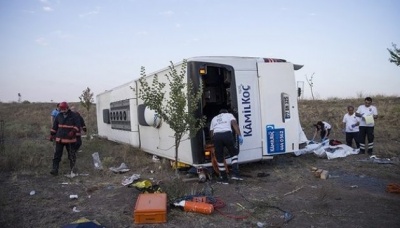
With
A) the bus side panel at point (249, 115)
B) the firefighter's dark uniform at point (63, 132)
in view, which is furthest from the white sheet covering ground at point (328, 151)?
the firefighter's dark uniform at point (63, 132)

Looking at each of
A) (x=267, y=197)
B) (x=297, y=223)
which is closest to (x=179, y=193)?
(x=267, y=197)

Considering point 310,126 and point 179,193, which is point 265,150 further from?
point 310,126

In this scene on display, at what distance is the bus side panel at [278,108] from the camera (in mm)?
8164

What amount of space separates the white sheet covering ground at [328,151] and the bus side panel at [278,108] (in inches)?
89.7

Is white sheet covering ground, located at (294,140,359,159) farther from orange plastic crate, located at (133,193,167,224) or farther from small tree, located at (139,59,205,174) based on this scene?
orange plastic crate, located at (133,193,167,224)

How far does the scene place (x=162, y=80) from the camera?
28.9 ft

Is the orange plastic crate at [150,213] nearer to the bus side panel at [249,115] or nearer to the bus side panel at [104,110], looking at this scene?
the bus side panel at [249,115]

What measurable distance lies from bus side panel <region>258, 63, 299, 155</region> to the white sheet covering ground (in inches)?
89.7

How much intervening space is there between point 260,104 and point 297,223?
372 cm

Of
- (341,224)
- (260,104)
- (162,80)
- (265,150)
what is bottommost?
(341,224)

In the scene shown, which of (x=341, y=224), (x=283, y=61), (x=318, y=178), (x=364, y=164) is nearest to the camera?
(x=341, y=224)

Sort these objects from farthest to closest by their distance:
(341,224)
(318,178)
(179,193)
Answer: (318,178) → (179,193) → (341,224)

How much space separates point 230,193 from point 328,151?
17.7 feet

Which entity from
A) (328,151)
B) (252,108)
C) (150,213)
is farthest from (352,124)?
(150,213)
